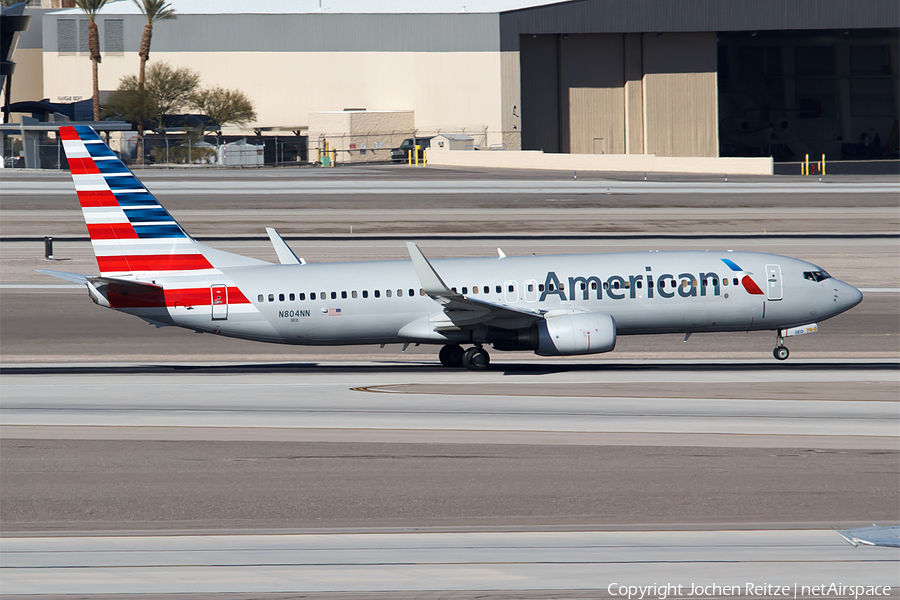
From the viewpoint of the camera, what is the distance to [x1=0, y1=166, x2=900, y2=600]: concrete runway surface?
54.7ft

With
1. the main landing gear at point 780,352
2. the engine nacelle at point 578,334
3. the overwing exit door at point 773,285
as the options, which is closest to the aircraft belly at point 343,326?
the engine nacelle at point 578,334

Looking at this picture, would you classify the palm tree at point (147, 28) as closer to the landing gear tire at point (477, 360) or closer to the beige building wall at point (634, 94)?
the beige building wall at point (634, 94)

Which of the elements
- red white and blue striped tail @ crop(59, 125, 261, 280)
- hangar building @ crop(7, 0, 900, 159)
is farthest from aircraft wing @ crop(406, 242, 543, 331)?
hangar building @ crop(7, 0, 900, 159)

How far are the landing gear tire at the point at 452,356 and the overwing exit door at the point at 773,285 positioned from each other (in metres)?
10.3

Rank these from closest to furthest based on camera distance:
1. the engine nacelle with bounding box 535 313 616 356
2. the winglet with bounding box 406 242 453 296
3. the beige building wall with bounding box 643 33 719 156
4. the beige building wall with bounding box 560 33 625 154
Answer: the winglet with bounding box 406 242 453 296 → the engine nacelle with bounding box 535 313 616 356 → the beige building wall with bounding box 643 33 719 156 → the beige building wall with bounding box 560 33 625 154

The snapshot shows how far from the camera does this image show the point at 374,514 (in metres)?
20.4

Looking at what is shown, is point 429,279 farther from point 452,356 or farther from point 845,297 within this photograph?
point 845,297

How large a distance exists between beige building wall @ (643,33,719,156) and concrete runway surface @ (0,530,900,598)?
9263 cm

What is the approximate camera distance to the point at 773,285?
35.4m

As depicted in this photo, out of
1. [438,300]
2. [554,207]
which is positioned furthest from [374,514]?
[554,207]

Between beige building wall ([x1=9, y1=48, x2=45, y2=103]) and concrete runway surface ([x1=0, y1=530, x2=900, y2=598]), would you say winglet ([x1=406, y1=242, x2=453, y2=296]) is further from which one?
beige building wall ([x1=9, y1=48, x2=45, y2=103])

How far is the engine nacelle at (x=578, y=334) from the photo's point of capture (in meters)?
33.2

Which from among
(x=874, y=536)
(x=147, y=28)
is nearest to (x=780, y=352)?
(x=874, y=536)

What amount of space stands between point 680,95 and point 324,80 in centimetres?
3567
